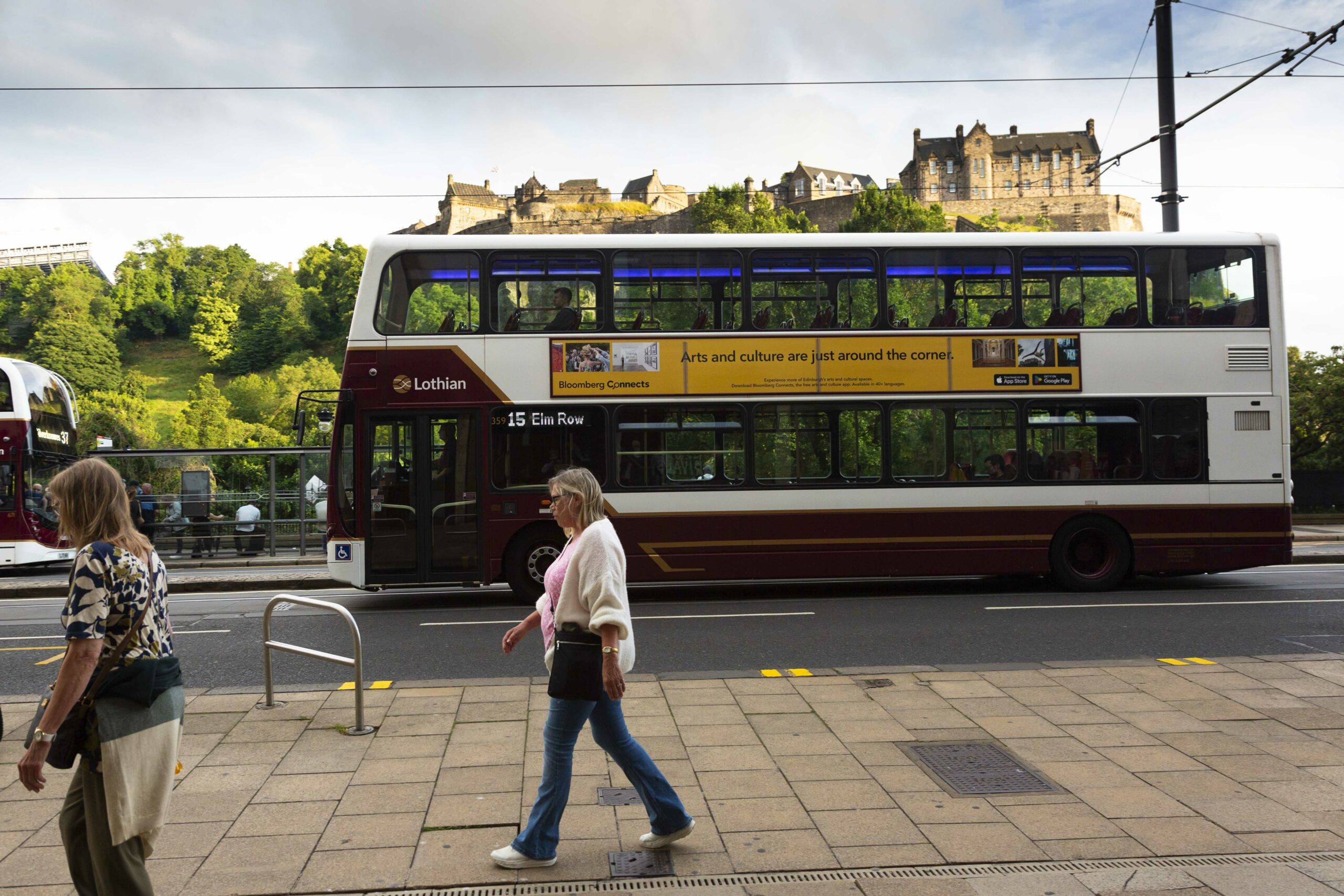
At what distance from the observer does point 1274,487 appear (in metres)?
12.4

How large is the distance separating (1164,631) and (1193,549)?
320cm

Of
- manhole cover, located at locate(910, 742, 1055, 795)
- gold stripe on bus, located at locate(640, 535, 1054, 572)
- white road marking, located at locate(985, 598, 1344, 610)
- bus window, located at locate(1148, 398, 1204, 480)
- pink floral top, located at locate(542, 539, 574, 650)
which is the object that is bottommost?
white road marking, located at locate(985, 598, 1344, 610)

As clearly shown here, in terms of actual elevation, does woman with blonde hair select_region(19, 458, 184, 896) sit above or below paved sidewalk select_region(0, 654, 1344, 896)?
above

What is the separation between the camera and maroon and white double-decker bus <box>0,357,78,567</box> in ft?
62.0

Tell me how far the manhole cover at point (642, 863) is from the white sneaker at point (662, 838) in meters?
0.03

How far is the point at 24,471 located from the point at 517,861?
60.6 feet

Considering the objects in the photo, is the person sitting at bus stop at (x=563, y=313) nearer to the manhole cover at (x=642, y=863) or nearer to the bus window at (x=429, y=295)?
the bus window at (x=429, y=295)

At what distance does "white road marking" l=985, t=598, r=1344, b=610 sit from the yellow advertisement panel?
8.17 ft

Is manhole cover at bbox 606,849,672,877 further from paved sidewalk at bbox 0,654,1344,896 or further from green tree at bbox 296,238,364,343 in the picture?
green tree at bbox 296,238,364,343

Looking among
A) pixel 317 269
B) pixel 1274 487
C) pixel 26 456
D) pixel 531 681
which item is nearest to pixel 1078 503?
pixel 1274 487

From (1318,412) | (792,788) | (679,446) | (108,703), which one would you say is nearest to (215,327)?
(1318,412)

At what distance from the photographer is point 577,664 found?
4047 millimetres

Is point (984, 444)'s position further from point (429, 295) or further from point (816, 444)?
point (429, 295)

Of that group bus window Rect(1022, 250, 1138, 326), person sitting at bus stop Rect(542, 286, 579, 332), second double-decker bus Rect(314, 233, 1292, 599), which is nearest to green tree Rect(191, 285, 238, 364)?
second double-decker bus Rect(314, 233, 1292, 599)
